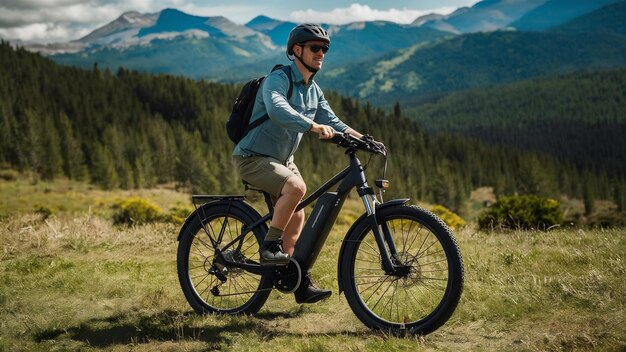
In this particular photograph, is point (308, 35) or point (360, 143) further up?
point (308, 35)

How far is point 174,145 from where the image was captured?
139 meters

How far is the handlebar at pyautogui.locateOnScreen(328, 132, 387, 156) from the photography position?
18.8 feet

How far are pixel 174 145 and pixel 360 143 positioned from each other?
138 m

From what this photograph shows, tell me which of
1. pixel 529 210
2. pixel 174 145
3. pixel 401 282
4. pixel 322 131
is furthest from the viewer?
pixel 174 145

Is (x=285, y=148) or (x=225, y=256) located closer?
(x=285, y=148)

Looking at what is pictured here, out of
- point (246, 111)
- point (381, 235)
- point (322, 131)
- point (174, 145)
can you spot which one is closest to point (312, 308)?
point (381, 235)

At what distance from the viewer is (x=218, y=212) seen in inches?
279

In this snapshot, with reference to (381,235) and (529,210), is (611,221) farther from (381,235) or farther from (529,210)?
(381,235)

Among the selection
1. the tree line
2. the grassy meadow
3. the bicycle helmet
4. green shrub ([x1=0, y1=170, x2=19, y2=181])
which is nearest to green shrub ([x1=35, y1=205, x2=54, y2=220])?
the grassy meadow

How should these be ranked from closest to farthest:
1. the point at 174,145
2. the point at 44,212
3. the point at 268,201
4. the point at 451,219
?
the point at 268,201, the point at 44,212, the point at 451,219, the point at 174,145

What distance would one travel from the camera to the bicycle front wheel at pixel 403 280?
5.29 m

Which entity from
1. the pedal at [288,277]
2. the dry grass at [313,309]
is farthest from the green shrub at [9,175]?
the pedal at [288,277]

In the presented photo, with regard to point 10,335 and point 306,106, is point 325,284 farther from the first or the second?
point 10,335

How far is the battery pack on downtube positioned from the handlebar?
1.99 feet
